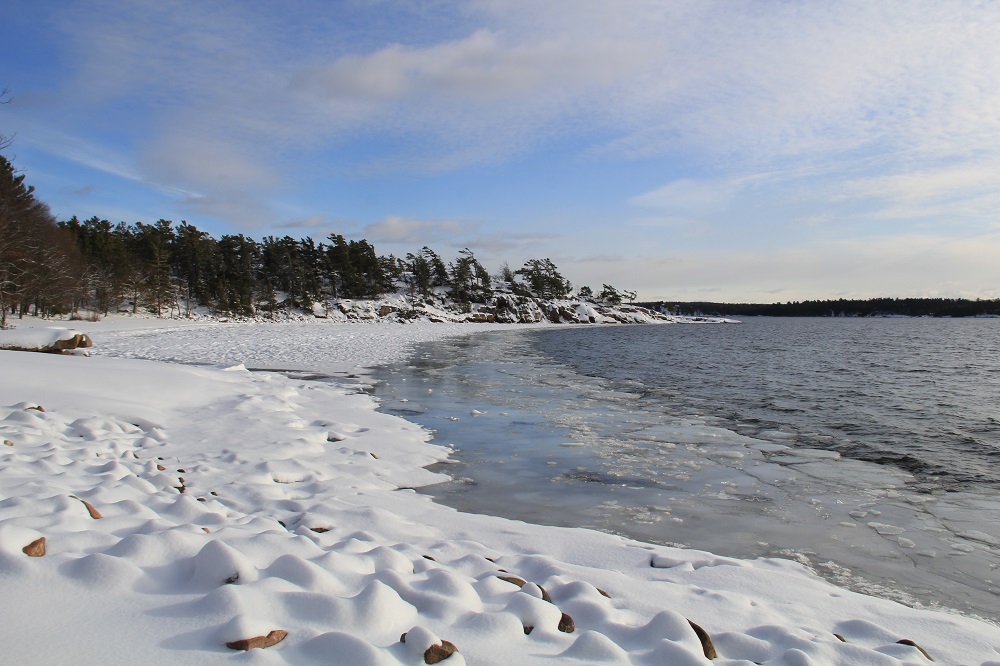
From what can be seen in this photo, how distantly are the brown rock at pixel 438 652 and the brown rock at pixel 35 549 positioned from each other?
2.32m

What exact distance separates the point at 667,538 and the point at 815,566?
1.27 metres

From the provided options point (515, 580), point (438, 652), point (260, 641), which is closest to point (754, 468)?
point (515, 580)

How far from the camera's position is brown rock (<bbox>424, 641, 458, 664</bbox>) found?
2.55 meters

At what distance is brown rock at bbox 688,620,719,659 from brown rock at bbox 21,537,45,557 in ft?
12.3

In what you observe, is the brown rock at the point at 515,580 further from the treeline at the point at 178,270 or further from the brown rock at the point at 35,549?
the treeline at the point at 178,270

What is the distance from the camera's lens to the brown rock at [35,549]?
10.0 ft

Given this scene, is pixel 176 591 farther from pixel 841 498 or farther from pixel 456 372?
pixel 456 372

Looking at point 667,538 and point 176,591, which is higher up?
point 176,591

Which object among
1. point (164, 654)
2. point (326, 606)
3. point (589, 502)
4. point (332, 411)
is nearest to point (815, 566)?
point (589, 502)

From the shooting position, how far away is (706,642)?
307 cm

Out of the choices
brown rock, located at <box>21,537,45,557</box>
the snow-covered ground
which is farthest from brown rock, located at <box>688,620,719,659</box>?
brown rock, located at <box>21,537,45,557</box>

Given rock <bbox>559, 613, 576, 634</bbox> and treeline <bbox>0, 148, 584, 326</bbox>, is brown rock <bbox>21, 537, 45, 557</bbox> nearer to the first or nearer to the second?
rock <bbox>559, 613, 576, 634</bbox>

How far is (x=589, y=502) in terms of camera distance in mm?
6438

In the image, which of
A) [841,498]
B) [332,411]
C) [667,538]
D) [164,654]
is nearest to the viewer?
[164,654]
